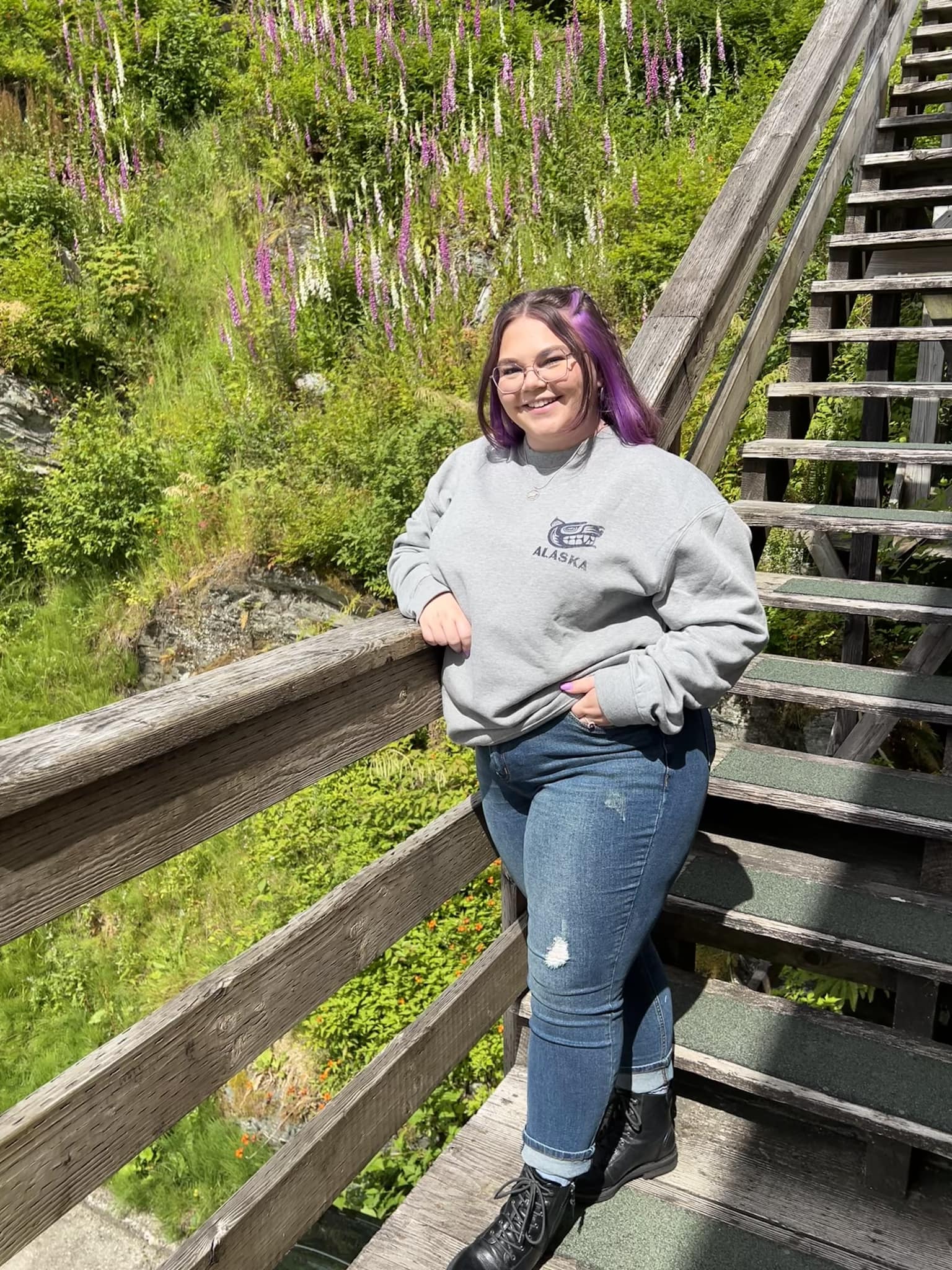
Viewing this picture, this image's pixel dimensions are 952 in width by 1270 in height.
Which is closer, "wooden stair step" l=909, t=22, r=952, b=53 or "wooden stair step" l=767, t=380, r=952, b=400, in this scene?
"wooden stair step" l=767, t=380, r=952, b=400

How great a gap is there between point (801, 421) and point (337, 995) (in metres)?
2.87

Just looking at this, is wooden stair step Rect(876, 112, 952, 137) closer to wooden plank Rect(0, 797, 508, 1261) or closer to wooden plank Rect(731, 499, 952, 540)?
wooden plank Rect(731, 499, 952, 540)

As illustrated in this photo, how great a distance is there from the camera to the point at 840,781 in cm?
258

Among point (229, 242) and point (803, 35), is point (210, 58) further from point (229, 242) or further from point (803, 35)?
point (803, 35)

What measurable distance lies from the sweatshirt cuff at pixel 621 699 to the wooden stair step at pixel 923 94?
463cm

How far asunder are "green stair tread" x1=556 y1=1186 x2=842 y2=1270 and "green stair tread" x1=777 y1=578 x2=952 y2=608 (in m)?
1.75

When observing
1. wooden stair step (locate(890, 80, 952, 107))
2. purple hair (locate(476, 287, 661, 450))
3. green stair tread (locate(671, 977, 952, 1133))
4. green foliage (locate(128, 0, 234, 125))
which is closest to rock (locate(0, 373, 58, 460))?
green foliage (locate(128, 0, 234, 125))

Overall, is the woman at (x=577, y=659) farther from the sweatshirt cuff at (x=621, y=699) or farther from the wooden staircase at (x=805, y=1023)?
the wooden staircase at (x=805, y=1023)

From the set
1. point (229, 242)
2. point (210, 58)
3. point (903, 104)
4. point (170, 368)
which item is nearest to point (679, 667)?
point (903, 104)

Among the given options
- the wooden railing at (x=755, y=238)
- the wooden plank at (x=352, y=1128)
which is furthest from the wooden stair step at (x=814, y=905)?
the wooden railing at (x=755, y=238)

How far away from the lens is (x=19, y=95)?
30.4 feet

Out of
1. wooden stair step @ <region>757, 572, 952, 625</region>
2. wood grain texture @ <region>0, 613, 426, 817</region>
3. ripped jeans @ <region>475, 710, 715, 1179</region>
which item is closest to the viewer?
wood grain texture @ <region>0, 613, 426, 817</region>

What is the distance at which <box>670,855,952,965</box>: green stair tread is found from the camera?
7.09 ft

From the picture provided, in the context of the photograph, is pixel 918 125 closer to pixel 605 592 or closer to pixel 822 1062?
pixel 605 592
